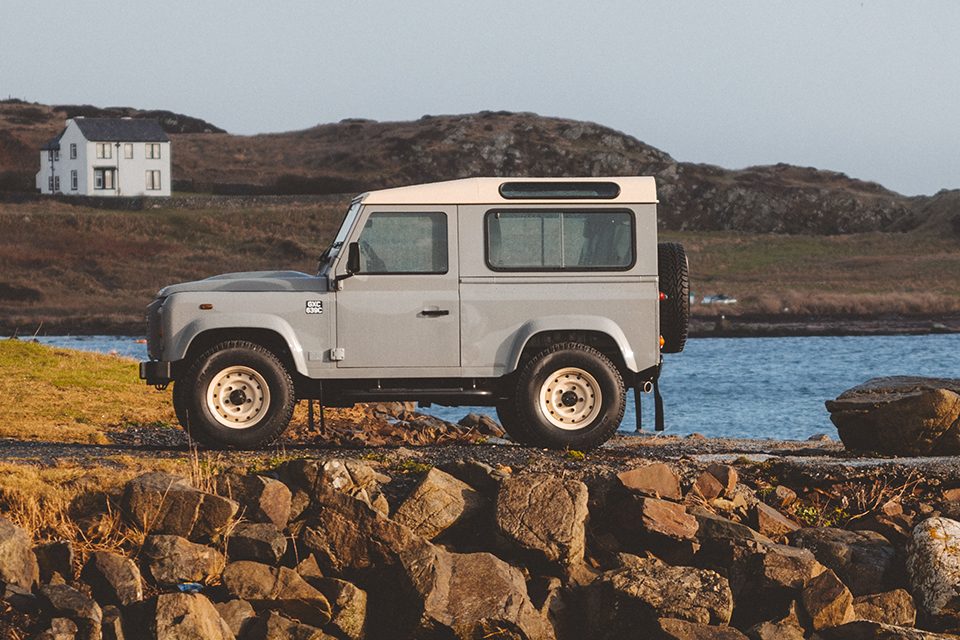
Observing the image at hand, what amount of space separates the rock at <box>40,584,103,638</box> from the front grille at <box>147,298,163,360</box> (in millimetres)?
5518

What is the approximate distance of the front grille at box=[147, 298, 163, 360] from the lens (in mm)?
15617

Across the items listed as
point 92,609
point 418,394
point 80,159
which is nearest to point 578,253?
point 418,394

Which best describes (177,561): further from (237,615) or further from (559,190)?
(559,190)

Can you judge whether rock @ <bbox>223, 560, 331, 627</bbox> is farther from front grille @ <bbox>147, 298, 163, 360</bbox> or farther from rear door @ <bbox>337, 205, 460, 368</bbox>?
front grille @ <bbox>147, 298, 163, 360</bbox>

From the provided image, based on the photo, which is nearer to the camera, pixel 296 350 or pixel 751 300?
pixel 296 350

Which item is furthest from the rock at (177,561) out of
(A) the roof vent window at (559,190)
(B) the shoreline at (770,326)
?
(B) the shoreline at (770,326)

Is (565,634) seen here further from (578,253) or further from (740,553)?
(578,253)

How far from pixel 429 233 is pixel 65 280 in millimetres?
71382

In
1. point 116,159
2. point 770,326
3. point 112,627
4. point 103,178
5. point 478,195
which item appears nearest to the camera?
point 112,627

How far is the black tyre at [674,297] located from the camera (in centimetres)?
1573

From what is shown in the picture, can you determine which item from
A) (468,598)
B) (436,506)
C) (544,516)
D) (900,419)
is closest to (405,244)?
(436,506)

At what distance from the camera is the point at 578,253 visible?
15.7 m

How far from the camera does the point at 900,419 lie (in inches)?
613

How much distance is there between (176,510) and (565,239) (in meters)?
5.82
